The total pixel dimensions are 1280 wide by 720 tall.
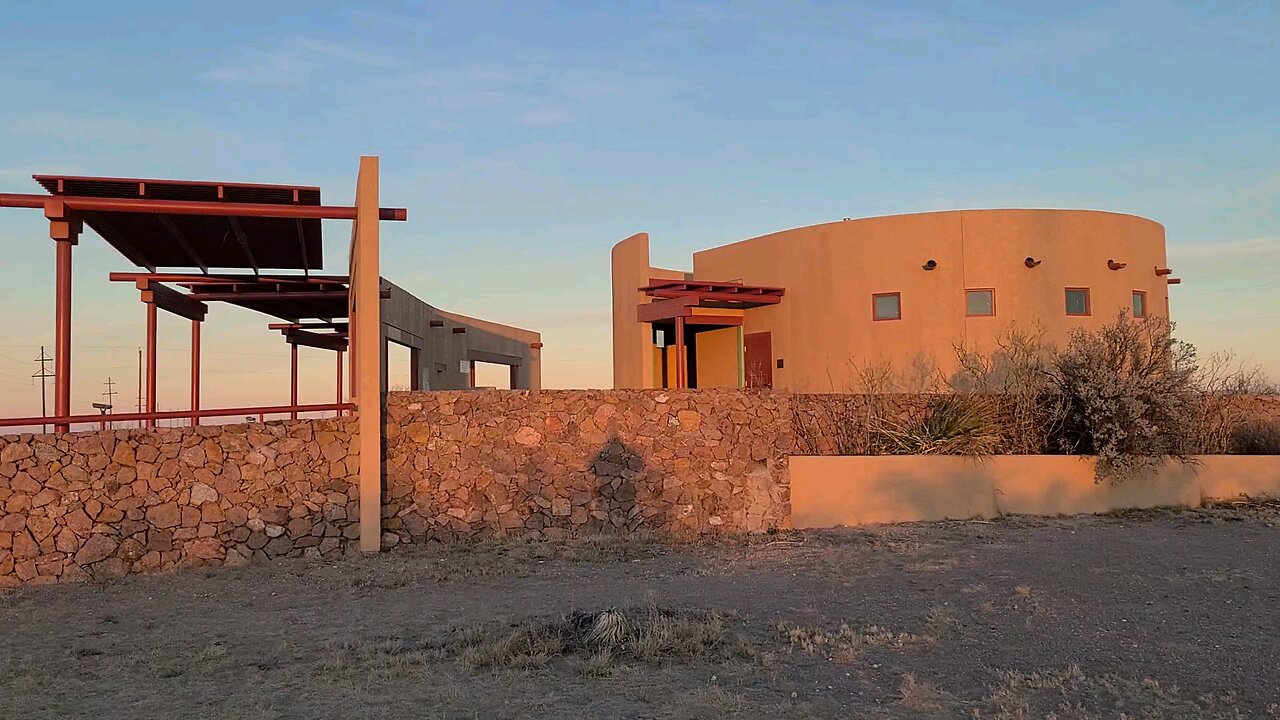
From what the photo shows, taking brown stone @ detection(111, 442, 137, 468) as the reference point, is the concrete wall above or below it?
above

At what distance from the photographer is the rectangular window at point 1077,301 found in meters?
20.5

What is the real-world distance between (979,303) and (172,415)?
15082mm

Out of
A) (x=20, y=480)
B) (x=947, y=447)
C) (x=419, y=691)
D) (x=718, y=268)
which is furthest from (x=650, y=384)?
(x=419, y=691)

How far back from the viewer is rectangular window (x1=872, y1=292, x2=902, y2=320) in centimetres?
2050

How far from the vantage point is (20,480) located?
11.4m

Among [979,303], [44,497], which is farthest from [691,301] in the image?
[44,497]

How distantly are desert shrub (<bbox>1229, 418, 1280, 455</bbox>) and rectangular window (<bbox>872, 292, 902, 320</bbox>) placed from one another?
633cm

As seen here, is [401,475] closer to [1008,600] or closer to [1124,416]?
[1008,600]

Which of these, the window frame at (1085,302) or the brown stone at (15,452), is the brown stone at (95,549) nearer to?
the brown stone at (15,452)

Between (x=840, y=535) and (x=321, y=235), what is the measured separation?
855cm

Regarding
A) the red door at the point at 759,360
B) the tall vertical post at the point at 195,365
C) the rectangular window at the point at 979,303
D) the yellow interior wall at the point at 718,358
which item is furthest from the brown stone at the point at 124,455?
the rectangular window at the point at 979,303

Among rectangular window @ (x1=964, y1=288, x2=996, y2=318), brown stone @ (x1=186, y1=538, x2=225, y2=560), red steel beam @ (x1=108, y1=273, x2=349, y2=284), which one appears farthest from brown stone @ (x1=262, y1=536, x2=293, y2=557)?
rectangular window @ (x1=964, y1=288, x2=996, y2=318)

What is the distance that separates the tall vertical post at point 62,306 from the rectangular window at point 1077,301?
17.8 meters

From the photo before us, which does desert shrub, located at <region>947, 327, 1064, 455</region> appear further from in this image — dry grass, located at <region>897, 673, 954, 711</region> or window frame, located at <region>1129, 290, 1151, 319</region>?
dry grass, located at <region>897, 673, 954, 711</region>
